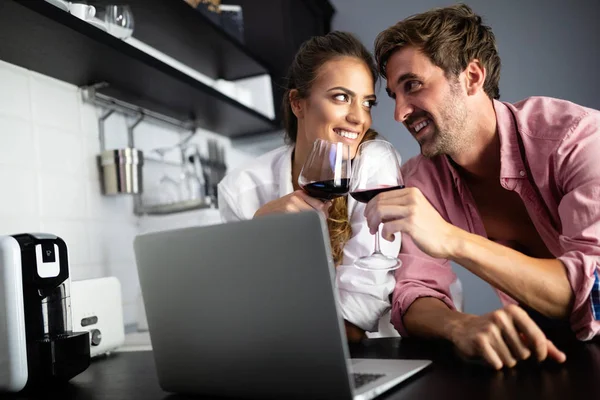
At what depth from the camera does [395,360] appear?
85cm

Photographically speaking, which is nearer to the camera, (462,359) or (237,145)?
(462,359)

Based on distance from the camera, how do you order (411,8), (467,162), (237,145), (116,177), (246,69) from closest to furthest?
1. (467,162)
2. (116,177)
3. (246,69)
4. (237,145)
5. (411,8)

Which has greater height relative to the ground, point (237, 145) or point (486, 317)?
point (237, 145)

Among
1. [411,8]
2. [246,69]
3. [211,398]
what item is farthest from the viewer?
[411,8]

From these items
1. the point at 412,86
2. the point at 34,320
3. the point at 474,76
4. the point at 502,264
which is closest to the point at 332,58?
the point at 412,86

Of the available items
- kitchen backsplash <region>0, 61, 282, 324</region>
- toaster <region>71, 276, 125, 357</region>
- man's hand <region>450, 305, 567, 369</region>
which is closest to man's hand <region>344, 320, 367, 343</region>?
man's hand <region>450, 305, 567, 369</region>

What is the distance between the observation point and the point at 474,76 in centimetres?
154

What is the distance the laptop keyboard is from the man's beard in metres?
0.79

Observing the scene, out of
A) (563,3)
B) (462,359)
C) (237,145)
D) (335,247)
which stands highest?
(563,3)

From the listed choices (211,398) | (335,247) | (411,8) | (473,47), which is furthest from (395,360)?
(411,8)

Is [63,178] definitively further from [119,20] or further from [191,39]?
[191,39]

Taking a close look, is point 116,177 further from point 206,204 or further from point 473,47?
point 473,47

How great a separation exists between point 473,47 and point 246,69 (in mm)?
1168

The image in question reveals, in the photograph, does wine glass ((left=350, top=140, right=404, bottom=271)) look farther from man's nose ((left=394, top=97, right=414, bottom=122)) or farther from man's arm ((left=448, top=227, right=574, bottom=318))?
man's nose ((left=394, top=97, right=414, bottom=122))
